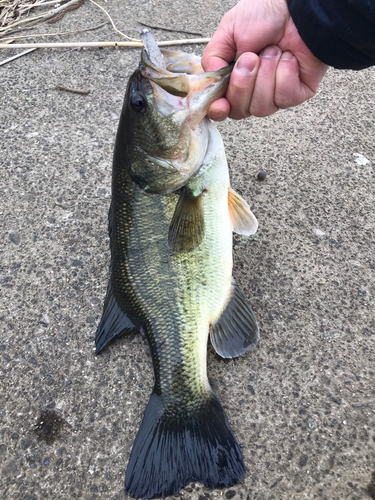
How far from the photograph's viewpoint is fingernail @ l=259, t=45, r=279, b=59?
5.93 feet

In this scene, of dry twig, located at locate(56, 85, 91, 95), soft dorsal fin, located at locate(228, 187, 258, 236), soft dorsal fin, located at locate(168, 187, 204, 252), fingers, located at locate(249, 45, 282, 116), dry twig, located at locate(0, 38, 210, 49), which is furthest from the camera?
dry twig, located at locate(0, 38, 210, 49)

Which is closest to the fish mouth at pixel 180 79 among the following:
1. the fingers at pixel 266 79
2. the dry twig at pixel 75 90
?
the fingers at pixel 266 79

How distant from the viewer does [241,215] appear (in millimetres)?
2172

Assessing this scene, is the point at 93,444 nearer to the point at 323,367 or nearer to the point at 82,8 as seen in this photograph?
the point at 323,367

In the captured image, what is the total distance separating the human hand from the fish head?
0.28 ft

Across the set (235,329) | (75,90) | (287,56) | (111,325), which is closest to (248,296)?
(235,329)

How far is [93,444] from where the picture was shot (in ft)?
6.14

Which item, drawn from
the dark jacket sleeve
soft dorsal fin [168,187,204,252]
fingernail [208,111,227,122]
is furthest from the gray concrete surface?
the dark jacket sleeve

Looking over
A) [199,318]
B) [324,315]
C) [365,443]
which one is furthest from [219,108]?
[365,443]

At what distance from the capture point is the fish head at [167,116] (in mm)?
1753

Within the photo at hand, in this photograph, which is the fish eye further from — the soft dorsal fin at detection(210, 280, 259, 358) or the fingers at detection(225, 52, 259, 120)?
the soft dorsal fin at detection(210, 280, 259, 358)

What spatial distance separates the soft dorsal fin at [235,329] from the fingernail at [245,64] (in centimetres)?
111

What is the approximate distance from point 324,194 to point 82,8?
3.43 m

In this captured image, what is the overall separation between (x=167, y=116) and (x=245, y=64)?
0.44 m
